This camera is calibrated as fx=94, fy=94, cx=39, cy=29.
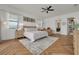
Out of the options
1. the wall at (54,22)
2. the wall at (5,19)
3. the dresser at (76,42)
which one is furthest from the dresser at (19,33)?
the dresser at (76,42)

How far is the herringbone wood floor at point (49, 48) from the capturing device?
2193 mm

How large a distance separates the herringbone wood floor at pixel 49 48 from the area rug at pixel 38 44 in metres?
0.08

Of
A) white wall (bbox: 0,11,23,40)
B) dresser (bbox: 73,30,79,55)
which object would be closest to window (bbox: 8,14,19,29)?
white wall (bbox: 0,11,23,40)

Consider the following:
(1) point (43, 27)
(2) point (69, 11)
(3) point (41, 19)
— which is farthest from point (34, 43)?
(2) point (69, 11)

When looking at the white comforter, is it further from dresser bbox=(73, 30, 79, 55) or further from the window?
dresser bbox=(73, 30, 79, 55)

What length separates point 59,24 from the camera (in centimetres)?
233

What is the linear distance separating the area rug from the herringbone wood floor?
0.27ft

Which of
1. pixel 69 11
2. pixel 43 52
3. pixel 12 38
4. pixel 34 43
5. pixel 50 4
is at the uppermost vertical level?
pixel 50 4

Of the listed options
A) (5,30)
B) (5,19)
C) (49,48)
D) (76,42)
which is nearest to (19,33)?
(5,30)

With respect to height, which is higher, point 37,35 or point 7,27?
point 7,27
